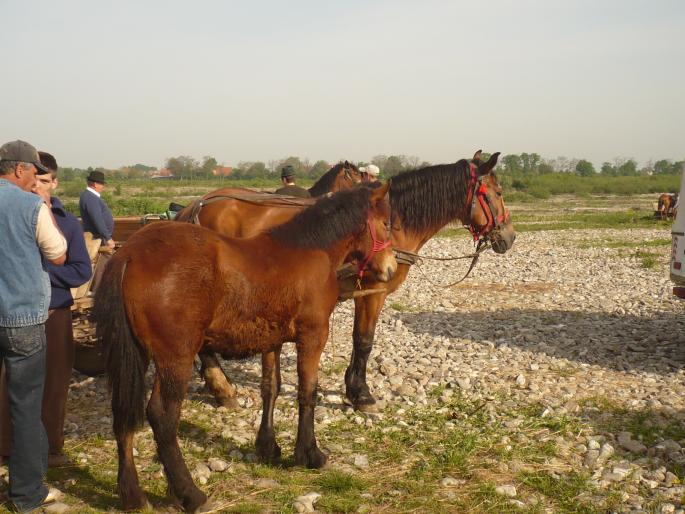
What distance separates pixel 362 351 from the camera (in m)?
6.61

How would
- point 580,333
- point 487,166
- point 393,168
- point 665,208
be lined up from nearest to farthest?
1. point 487,166
2. point 580,333
3. point 393,168
4. point 665,208

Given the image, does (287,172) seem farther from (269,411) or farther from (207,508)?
(207,508)

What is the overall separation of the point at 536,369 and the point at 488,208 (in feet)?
7.16

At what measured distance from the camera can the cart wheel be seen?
5.82m

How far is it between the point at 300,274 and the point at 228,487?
5.71ft

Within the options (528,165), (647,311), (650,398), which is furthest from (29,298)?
(528,165)

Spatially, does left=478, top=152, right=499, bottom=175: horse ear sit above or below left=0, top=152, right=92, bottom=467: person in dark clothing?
above

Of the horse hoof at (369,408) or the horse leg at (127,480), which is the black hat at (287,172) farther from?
the horse leg at (127,480)

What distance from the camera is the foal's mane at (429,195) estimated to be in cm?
690

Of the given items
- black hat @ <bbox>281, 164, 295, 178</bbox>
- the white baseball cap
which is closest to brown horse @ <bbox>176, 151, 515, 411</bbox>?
black hat @ <bbox>281, 164, 295, 178</bbox>

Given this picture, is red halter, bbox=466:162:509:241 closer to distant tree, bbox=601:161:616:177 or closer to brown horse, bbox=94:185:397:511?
brown horse, bbox=94:185:397:511

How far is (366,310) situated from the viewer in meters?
6.55

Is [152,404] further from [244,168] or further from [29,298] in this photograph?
[244,168]

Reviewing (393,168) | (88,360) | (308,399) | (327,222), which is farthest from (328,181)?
(393,168)
